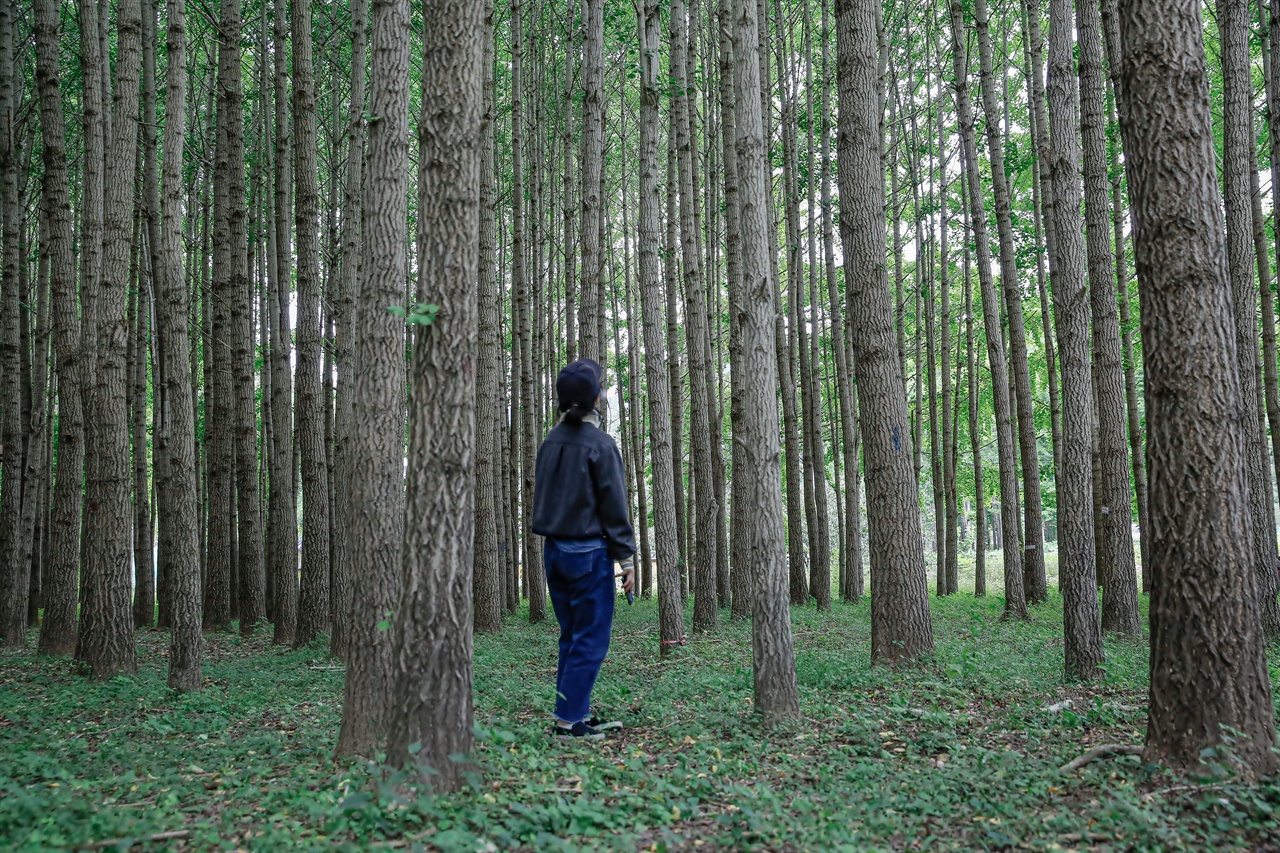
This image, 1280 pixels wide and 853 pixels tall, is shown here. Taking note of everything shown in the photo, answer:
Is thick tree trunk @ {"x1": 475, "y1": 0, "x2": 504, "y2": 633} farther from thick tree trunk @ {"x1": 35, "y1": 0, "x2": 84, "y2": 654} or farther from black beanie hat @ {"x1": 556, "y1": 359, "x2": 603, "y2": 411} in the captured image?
black beanie hat @ {"x1": 556, "y1": 359, "x2": 603, "y2": 411}

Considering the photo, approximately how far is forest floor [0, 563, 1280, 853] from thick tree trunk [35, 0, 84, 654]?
1803 mm

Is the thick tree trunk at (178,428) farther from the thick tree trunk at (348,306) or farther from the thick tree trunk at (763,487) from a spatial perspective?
the thick tree trunk at (763,487)

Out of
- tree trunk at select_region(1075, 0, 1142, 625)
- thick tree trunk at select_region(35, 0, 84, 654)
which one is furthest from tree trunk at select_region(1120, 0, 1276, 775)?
thick tree trunk at select_region(35, 0, 84, 654)

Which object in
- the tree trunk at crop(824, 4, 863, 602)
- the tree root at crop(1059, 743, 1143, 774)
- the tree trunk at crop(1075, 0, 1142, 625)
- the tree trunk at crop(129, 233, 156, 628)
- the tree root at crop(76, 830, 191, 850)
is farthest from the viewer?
the tree trunk at crop(824, 4, 863, 602)

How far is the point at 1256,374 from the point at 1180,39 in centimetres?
687

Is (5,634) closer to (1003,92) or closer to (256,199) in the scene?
(256,199)

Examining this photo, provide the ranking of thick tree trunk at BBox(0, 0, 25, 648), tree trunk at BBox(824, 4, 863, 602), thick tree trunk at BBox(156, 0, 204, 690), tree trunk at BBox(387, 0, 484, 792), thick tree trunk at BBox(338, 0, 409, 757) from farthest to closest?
tree trunk at BBox(824, 4, 863, 602)
thick tree trunk at BBox(0, 0, 25, 648)
thick tree trunk at BBox(156, 0, 204, 690)
thick tree trunk at BBox(338, 0, 409, 757)
tree trunk at BBox(387, 0, 484, 792)

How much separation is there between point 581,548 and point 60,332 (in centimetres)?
734

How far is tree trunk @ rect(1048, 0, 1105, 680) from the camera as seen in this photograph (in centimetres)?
612

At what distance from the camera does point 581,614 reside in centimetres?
480

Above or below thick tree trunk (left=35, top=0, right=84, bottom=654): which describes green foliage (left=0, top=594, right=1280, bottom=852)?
below

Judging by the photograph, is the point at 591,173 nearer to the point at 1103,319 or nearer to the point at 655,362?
the point at 655,362

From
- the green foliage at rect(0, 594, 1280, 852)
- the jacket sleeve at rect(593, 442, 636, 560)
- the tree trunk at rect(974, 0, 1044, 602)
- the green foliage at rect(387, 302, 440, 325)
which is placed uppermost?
the tree trunk at rect(974, 0, 1044, 602)

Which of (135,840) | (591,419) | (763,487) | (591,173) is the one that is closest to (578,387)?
(591,419)
